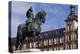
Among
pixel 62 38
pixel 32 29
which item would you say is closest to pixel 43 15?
pixel 32 29

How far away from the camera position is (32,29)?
1.21 metres

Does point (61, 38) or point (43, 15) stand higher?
point (43, 15)

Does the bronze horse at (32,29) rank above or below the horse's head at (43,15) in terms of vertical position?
below

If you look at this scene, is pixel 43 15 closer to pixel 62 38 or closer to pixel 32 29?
pixel 32 29

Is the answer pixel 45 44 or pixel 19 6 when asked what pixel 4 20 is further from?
pixel 45 44

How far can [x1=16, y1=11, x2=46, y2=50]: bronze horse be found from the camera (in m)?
1.18

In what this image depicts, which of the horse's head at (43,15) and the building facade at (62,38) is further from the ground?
the horse's head at (43,15)

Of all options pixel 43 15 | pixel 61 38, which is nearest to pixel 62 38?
pixel 61 38

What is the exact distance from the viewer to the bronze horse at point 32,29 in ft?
3.86

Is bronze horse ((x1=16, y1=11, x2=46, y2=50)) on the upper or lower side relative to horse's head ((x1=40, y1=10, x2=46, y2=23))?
lower

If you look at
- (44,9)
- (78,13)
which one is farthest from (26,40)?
(78,13)

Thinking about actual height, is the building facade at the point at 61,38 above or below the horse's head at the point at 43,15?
below

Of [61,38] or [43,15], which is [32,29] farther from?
[61,38]

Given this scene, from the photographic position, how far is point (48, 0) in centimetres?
126
